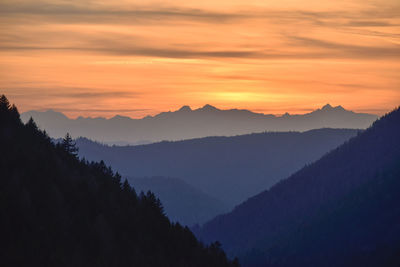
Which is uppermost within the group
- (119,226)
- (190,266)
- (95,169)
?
(95,169)

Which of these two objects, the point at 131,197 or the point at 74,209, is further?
the point at 131,197

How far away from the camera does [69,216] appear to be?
4572 inches

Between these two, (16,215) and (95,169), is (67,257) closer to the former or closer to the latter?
(16,215)

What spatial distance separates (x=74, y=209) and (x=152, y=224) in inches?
870

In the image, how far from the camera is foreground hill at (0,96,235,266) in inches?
4102

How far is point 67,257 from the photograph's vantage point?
106m

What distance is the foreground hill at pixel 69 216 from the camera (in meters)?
104

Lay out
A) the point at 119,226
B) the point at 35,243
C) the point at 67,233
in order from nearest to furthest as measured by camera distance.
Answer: the point at 35,243 → the point at 67,233 → the point at 119,226

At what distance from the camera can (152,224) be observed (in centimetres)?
13775

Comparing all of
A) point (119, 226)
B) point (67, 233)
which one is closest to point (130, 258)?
point (119, 226)

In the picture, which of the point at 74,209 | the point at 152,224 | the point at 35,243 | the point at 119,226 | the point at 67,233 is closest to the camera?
the point at 35,243

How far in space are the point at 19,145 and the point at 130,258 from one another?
28.0m

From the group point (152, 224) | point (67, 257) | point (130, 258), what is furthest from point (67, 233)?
point (152, 224)

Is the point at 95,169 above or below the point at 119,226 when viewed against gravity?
above
